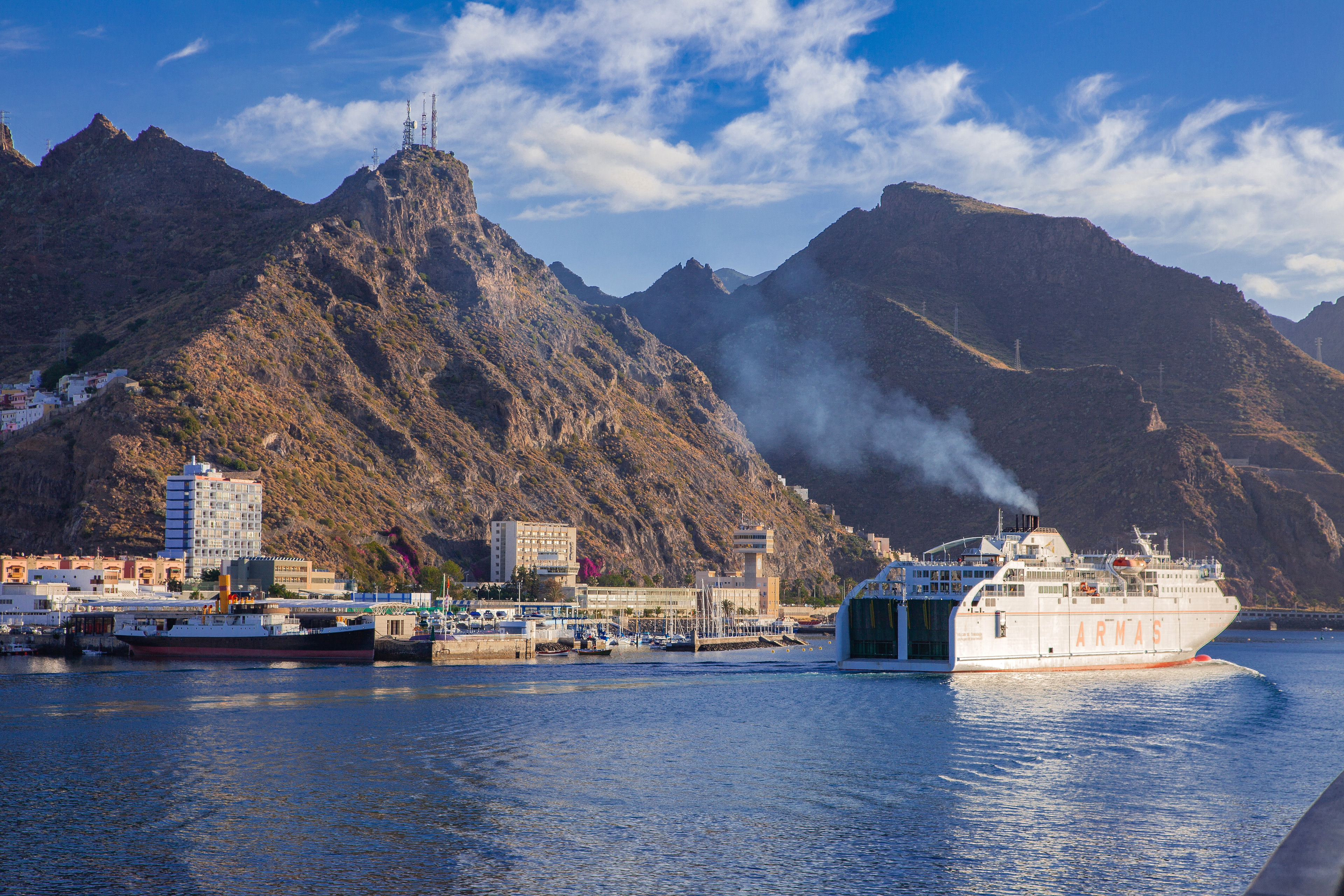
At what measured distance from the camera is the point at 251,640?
393 feet

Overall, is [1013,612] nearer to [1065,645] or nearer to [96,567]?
[1065,645]

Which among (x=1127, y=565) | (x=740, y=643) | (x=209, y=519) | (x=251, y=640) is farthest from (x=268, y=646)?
(x=1127, y=565)

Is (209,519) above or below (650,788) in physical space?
above

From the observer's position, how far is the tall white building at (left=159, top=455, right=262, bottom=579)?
154 metres

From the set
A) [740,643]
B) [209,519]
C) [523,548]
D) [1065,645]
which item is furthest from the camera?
[523,548]

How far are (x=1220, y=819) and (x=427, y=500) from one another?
157348 millimetres

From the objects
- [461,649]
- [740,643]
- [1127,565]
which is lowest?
[740,643]

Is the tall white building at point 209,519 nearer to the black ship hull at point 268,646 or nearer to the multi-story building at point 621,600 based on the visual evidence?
the black ship hull at point 268,646

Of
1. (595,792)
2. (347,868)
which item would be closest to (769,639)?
(595,792)

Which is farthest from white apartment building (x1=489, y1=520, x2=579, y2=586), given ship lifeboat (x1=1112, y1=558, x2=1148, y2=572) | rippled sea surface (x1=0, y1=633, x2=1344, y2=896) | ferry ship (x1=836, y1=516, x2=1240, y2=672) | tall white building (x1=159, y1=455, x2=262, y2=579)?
rippled sea surface (x1=0, y1=633, x2=1344, y2=896)

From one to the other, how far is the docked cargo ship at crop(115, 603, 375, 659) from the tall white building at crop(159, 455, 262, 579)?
33.4 metres

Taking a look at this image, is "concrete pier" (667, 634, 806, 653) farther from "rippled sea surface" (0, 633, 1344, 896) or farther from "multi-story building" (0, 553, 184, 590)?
"multi-story building" (0, 553, 184, 590)

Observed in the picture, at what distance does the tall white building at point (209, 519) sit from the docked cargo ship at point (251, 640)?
110 ft

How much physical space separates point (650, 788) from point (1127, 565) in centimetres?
7751
